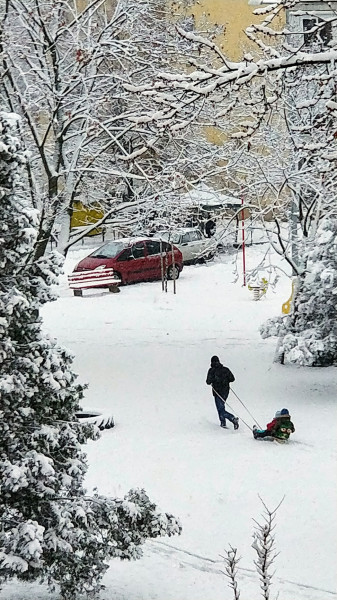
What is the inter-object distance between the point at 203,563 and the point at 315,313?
729 centimetres

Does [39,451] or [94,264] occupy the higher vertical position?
[94,264]

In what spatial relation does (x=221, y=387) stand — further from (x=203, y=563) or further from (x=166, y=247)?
(x=166, y=247)

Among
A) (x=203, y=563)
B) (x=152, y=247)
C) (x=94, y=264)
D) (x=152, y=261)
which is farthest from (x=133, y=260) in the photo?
(x=203, y=563)

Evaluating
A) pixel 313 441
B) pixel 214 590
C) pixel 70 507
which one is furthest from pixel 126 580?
pixel 313 441

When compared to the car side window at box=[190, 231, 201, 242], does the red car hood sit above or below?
below

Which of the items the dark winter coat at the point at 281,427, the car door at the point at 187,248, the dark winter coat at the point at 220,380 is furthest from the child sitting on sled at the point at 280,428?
the car door at the point at 187,248

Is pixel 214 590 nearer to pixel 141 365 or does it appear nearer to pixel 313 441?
pixel 313 441

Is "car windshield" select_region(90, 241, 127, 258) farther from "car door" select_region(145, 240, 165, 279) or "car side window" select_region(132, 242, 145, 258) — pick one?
"car door" select_region(145, 240, 165, 279)

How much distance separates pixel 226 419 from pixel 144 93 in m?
7.84

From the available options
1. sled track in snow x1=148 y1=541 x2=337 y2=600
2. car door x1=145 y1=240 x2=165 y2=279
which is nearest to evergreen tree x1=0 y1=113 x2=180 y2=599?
sled track in snow x1=148 y1=541 x2=337 y2=600

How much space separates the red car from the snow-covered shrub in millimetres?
9757

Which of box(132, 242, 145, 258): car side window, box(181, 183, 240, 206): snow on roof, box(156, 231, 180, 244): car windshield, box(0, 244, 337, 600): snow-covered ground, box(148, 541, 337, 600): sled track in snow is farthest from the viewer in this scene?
box(132, 242, 145, 258): car side window

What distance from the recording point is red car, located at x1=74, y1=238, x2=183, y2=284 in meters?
25.0

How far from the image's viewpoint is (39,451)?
6.46m
